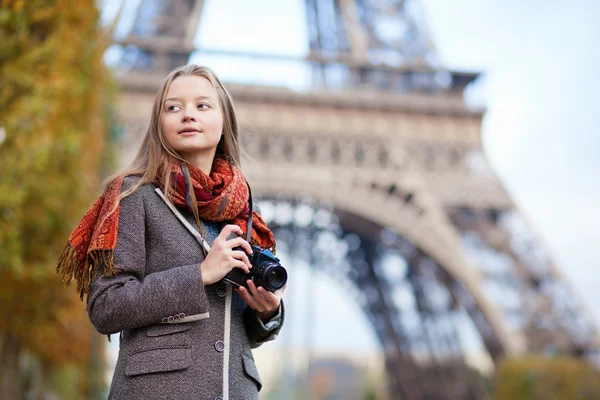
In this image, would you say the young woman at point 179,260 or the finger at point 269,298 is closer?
the young woman at point 179,260

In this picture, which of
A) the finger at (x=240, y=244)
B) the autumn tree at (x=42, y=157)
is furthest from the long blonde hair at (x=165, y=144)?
the autumn tree at (x=42, y=157)

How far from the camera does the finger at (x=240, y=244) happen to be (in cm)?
200

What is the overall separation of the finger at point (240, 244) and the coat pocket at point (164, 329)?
0.79ft

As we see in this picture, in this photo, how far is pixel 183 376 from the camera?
195 centimetres

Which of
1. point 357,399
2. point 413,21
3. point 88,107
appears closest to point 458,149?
point 413,21

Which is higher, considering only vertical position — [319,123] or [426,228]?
[319,123]

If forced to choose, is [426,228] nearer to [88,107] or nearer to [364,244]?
[364,244]

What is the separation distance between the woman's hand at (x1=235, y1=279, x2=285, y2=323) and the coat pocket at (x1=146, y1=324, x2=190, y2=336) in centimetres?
18

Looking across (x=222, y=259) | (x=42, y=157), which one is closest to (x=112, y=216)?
(x=222, y=259)

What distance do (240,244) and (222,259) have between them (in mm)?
64

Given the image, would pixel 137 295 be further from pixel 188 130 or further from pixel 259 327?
pixel 188 130

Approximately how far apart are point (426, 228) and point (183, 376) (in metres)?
18.2

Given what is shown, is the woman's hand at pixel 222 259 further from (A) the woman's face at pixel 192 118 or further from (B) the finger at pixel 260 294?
(A) the woman's face at pixel 192 118

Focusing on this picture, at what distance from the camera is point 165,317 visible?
6.51ft
